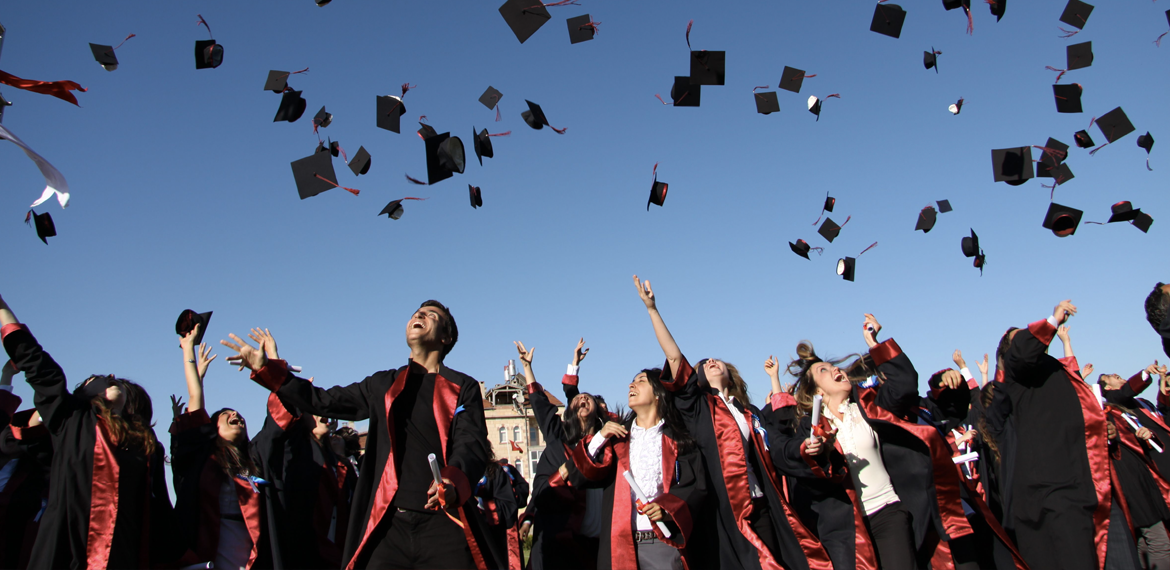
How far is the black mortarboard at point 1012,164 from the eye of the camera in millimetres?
7031

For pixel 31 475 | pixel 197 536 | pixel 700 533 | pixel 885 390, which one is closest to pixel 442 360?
pixel 700 533

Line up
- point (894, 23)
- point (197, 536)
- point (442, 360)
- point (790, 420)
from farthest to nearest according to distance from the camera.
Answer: point (894, 23)
point (790, 420)
point (197, 536)
point (442, 360)

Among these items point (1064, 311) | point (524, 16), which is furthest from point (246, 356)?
point (1064, 311)

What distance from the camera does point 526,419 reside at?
155ft

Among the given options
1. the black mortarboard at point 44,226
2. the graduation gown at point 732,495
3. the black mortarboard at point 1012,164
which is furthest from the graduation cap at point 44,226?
the black mortarboard at point 1012,164

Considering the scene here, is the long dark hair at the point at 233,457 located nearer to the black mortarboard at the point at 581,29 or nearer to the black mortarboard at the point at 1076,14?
the black mortarboard at the point at 581,29

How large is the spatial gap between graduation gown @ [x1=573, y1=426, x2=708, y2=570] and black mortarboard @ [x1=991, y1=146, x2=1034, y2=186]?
4.41 meters

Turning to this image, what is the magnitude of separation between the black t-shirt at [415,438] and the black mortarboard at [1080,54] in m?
7.37

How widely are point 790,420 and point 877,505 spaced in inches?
41.4

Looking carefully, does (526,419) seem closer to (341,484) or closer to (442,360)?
(341,484)

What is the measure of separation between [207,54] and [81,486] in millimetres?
3936

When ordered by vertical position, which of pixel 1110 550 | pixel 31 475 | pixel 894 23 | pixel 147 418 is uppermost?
pixel 894 23

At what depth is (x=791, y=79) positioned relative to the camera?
7.82 metres

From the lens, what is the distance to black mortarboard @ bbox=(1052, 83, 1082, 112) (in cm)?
762
